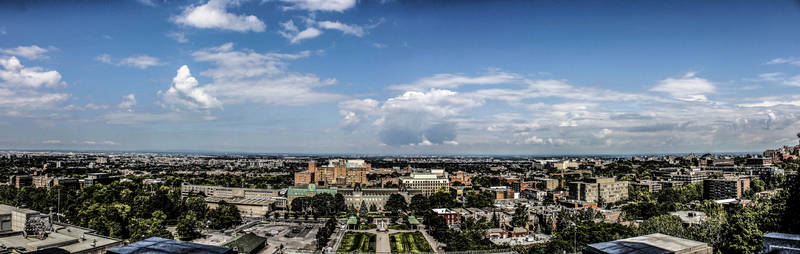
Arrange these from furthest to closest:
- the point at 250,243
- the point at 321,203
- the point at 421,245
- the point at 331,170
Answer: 1. the point at 331,170
2. the point at 321,203
3. the point at 421,245
4. the point at 250,243

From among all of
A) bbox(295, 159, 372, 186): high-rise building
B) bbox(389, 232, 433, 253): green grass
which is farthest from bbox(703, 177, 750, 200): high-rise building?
bbox(295, 159, 372, 186): high-rise building

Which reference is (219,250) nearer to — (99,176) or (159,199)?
(159,199)

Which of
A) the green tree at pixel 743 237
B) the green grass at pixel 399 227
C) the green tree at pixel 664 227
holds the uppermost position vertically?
the green tree at pixel 743 237

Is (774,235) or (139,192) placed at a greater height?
(774,235)

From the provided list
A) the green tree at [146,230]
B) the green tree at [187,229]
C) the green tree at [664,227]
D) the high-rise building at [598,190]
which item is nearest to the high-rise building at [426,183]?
the high-rise building at [598,190]

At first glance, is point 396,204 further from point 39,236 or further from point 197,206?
point 39,236

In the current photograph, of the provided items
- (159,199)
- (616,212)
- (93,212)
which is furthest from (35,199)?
(616,212)

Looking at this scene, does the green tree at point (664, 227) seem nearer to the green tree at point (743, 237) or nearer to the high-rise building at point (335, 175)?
the green tree at point (743, 237)

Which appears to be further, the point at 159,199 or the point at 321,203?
the point at 321,203
